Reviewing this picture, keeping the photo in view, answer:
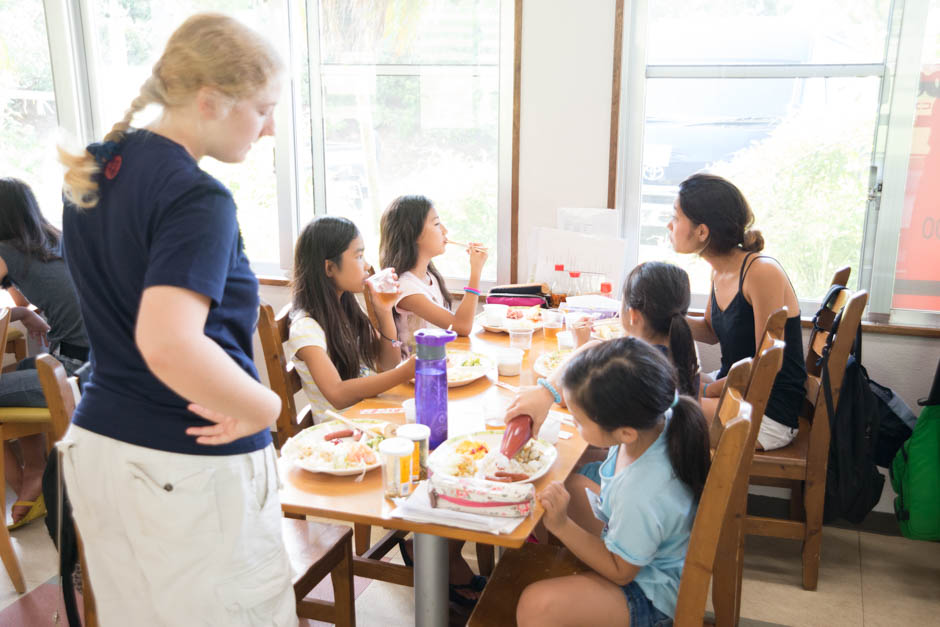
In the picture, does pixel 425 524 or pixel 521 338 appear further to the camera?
pixel 521 338

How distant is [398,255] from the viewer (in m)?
2.56

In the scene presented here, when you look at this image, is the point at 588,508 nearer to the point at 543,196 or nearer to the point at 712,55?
the point at 543,196

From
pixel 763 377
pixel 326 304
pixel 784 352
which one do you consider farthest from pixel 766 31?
pixel 326 304

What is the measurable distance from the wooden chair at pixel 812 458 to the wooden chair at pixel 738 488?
1.70 ft

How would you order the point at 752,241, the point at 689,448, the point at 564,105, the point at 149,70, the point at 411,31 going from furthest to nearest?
the point at 149,70, the point at 411,31, the point at 564,105, the point at 752,241, the point at 689,448

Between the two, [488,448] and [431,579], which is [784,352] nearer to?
[488,448]

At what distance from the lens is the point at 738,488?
140 centimetres

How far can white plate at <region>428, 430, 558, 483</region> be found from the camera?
1.38 metres

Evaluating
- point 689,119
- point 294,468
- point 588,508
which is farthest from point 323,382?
point 689,119

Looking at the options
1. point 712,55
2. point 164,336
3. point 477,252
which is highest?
point 712,55

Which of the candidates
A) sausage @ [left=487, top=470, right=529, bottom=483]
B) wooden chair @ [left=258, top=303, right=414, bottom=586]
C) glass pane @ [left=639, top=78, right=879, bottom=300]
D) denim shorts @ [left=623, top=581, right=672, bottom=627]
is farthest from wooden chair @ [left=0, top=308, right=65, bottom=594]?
glass pane @ [left=639, top=78, right=879, bottom=300]

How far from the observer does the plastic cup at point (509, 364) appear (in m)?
2.02

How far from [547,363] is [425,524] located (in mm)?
932

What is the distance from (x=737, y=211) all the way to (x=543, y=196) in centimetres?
95
